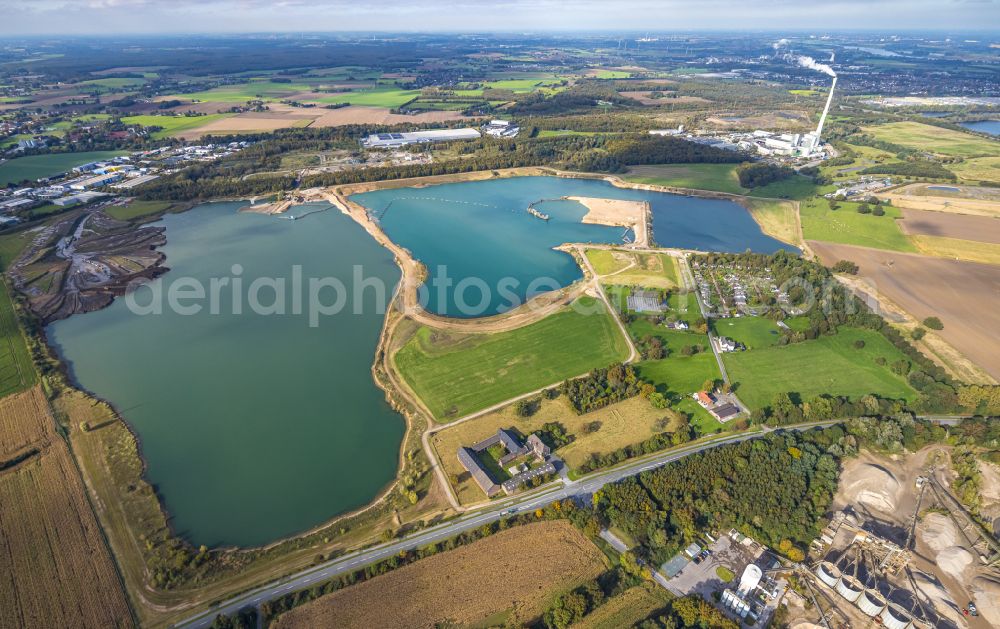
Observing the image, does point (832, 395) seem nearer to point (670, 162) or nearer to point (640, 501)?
point (640, 501)

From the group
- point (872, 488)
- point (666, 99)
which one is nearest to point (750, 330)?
point (872, 488)

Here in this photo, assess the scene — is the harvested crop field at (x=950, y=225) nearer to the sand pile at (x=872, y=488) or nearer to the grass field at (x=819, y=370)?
the grass field at (x=819, y=370)

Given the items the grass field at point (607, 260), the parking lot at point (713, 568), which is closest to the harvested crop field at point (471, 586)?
the parking lot at point (713, 568)

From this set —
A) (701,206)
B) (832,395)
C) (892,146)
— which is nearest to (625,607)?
(832,395)

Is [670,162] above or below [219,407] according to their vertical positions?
above

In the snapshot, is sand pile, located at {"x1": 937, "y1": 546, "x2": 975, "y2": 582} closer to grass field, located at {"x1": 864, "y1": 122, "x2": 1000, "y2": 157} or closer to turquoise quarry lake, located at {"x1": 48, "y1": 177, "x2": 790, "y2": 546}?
turquoise quarry lake, located at {"x1": 48, "y1": 177, "x2": 790, "y2": 546}

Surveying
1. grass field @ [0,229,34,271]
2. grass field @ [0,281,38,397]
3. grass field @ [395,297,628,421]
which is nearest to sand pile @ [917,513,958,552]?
grass field @ [395,297,628,421]
